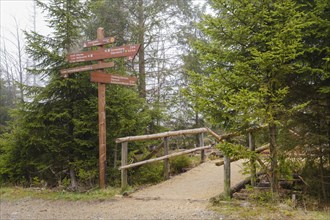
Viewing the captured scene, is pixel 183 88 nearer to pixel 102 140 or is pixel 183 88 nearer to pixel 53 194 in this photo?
pixel 102 140

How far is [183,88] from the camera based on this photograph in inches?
241

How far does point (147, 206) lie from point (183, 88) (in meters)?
2.62

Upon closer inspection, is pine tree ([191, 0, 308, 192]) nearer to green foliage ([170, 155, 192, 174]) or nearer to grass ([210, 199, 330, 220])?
grass ([210, 199, 330, 220])

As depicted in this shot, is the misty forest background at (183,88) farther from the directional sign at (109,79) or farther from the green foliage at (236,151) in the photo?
the directional sign at (109,79)

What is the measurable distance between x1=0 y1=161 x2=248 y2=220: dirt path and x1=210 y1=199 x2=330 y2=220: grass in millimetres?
290

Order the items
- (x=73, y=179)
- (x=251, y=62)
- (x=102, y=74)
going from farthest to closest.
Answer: (x=73, y=179), (x=102, y=74), (x=251, y=62)

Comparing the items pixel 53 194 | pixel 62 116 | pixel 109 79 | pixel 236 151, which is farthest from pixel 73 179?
pixel 236 151

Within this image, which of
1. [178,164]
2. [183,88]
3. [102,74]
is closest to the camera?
[183,88]

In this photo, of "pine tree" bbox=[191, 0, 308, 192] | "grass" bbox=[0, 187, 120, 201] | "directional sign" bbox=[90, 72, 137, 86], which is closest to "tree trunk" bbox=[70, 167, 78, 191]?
"grass" bbox=[0, 187, 120, 201]

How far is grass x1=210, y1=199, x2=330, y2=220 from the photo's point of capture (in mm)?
4797

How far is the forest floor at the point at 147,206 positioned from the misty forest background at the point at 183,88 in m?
1.32

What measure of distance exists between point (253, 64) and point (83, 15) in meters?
5.74

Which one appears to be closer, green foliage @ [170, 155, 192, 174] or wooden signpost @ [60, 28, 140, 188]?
wooden signpost @ [60, 28, 140, 188]

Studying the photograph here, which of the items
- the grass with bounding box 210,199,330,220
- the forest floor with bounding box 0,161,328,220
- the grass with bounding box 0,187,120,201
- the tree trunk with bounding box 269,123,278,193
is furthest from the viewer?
the grass with bounding box 0,187,120,201
